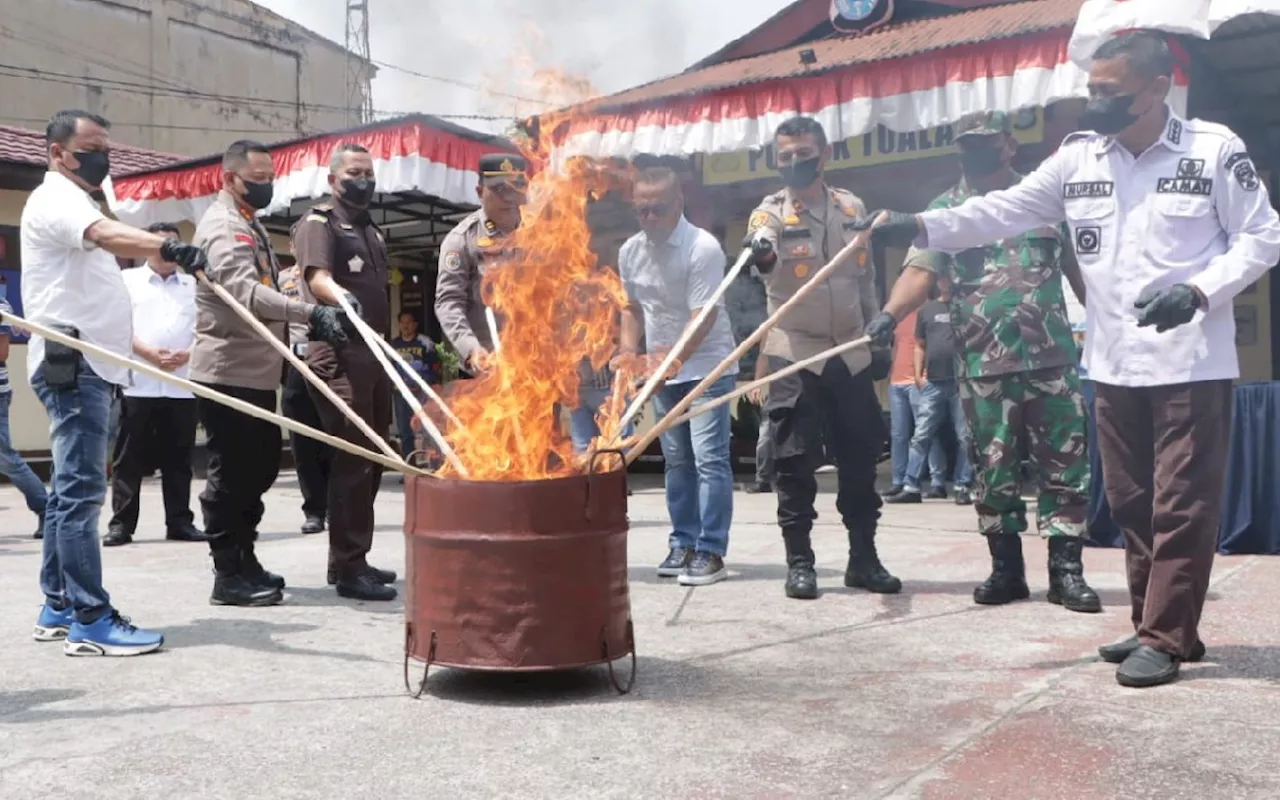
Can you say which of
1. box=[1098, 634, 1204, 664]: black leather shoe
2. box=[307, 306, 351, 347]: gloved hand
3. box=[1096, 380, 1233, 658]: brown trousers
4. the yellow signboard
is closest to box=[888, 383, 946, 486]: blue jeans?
the yellow signboard

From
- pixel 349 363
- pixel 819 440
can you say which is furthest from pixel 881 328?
pixel 349 363

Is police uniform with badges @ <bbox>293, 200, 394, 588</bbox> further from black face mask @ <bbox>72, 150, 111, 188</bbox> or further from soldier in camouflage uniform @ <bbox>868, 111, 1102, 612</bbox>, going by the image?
soldier in camouflage uniform @ <bbox>868, 111, 1102, 612</bbox>

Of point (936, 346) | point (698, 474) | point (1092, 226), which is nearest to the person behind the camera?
point (1092, 226)

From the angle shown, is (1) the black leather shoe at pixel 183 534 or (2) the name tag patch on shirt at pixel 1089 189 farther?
(1) the black leather shoe at pixel 183 534

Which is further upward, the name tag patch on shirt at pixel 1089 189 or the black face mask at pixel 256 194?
the black face mask at pixel 256 194

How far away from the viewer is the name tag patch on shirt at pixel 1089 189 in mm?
3941

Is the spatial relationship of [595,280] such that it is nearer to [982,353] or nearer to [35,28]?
[982,353]

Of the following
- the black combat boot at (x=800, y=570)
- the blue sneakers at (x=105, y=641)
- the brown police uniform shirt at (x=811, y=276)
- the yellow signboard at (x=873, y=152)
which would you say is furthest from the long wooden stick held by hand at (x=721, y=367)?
the yellow signboard at (x=873, y=152)

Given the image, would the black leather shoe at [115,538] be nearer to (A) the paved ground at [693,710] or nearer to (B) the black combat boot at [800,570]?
(A) the paved ground at [693,710]

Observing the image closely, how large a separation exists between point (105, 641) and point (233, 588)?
37.3 inches

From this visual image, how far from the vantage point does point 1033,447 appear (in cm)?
493

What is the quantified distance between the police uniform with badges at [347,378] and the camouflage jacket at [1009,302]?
2496mm

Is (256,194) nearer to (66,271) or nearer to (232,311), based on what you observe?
(232,311)

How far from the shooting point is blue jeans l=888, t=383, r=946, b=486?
962cm
